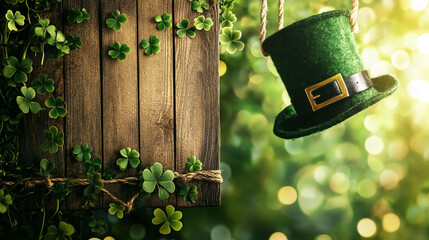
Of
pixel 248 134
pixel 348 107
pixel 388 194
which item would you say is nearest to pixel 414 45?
pixel 388 194

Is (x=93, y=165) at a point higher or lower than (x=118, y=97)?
lower

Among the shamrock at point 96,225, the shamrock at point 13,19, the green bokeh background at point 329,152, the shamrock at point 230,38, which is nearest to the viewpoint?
the shamrock at point 13,19

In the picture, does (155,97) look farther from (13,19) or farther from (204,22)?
(13,19)

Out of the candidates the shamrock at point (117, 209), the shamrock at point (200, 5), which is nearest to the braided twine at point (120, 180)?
the shamrock at point (117, 209)

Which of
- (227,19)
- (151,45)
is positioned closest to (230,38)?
(227,19)

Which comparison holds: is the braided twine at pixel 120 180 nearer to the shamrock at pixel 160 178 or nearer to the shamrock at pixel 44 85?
the shamrock at pixel 160 178
